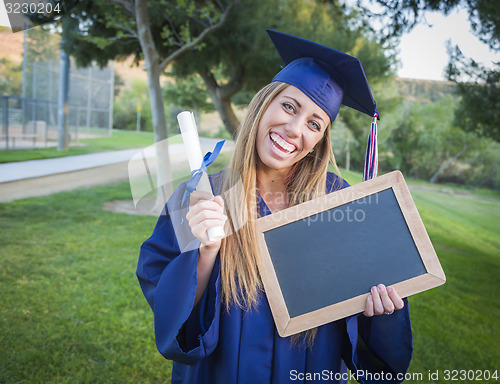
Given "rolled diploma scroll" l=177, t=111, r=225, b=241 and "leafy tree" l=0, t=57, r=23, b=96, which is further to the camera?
"leafy tree" l=0, t=57, r=23, b=96

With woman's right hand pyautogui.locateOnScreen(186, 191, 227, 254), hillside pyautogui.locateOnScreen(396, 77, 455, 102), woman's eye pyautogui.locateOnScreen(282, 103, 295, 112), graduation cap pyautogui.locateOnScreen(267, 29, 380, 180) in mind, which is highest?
hillside pyautogui.locateOnScreen(396, 77, 455, 102)

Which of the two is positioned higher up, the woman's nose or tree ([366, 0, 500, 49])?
tree ([366, 0, 500, 49])

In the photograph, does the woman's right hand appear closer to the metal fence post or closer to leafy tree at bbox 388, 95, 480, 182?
leafy tree at bbox 388, 95, 480, 182

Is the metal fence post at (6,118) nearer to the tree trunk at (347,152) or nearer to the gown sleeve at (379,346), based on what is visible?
the tree trunk at (347,152)

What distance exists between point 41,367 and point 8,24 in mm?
2673

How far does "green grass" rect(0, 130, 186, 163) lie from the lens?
32.7ft

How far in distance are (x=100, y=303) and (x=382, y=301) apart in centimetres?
373

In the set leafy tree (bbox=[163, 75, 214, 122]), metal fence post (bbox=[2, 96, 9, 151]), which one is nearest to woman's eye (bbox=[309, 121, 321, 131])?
metal fence post (bbox=[2, 96, 9, 151])

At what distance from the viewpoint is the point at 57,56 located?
42.2 ft

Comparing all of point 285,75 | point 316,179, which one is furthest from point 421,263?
point 285,75

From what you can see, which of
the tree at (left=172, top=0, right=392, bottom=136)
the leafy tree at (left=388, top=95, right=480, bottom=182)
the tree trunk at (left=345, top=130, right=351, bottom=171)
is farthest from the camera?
the tree trunk at (left=345, top=130, right=351, bottom=171)

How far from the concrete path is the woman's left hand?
6.69m

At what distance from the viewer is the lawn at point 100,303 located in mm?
3186

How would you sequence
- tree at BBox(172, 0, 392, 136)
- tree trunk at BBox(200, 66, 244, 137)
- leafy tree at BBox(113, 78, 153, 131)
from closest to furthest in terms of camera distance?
tree at BBox(172, 0, 392, 136) < tree trunk at BBox(200, 66, 244, 137) < leafy tree at BBox(113, 78, 153, 131)
